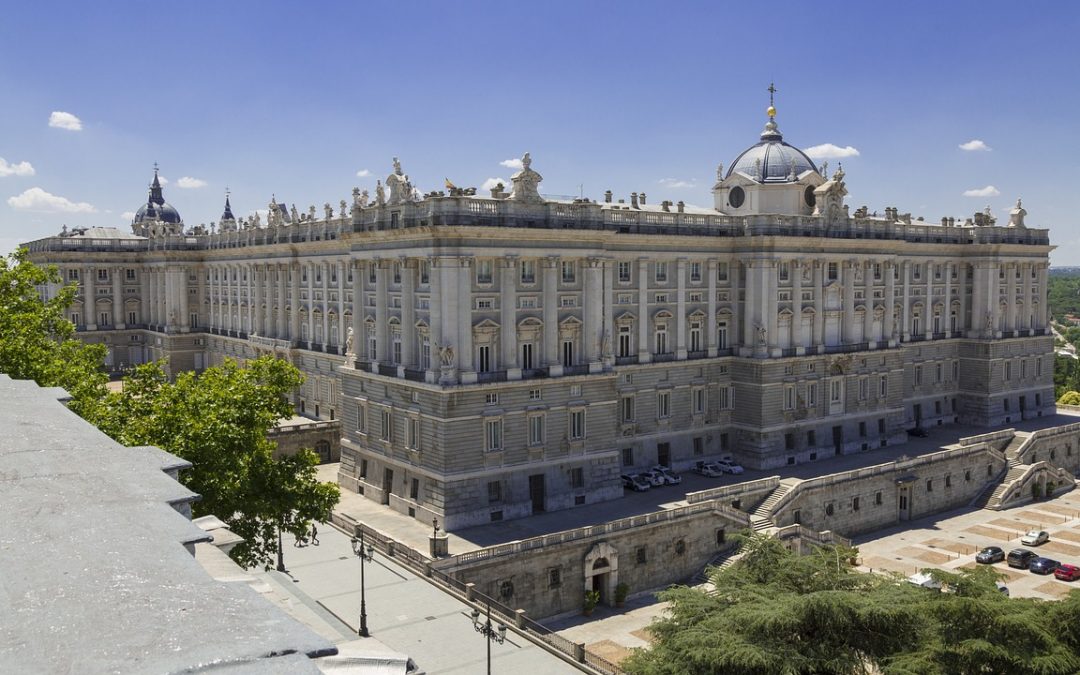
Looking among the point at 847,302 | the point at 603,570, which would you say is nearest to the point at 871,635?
the point at 603,570

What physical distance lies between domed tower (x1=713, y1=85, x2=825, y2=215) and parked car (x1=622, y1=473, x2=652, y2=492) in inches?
988

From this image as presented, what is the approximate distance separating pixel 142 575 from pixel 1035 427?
307ft

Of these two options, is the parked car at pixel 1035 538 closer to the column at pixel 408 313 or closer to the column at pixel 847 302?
the column at pixel 847 302

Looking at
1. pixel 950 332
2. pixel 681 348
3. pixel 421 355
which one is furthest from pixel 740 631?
pixel 950 332

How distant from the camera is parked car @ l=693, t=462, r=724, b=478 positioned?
66562 millimetres

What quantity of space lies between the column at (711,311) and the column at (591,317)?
555 inches

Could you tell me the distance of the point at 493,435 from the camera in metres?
55.2

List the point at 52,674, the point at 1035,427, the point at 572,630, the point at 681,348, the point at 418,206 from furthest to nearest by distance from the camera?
1. the point at 1035,427
2. the point at 681,348
3. the point at 418,206
4. the point at 572,630
5. the point at 52,674

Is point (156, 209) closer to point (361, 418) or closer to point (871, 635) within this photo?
point (361, 418)

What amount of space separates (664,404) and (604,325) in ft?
28.6

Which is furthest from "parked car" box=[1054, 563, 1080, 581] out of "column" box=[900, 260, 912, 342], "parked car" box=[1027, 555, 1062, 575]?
"column" box=[900, 260, 912, 342]

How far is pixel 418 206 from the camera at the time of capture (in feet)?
181

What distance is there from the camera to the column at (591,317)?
195 ft

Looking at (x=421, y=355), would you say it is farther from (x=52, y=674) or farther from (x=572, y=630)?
(x=52, y=674)
